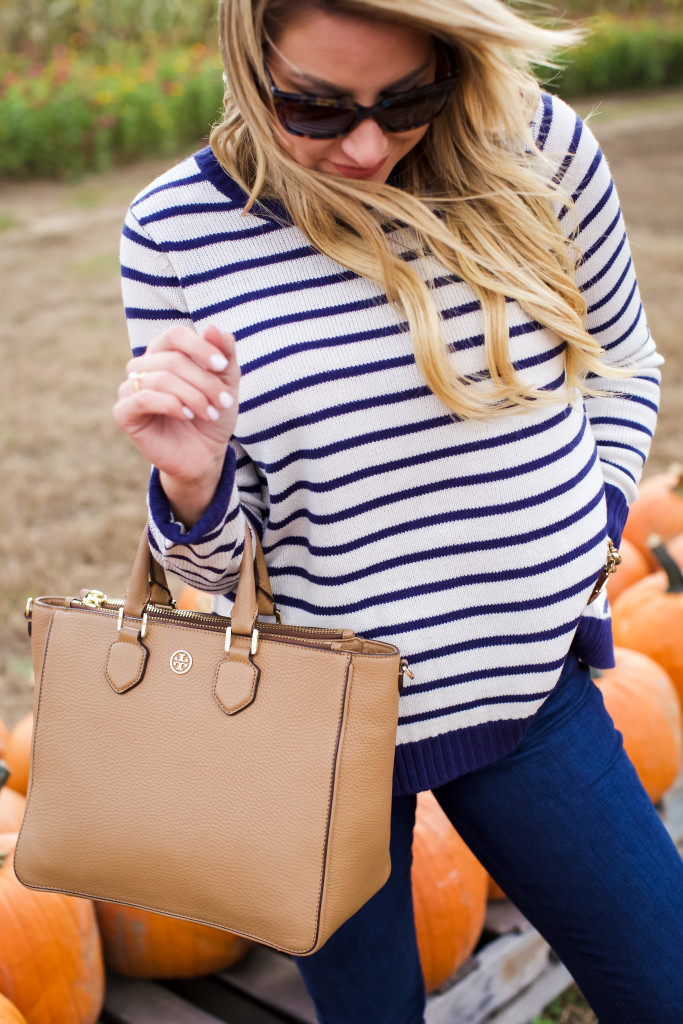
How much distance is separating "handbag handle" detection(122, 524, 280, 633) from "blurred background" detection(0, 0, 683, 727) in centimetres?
71

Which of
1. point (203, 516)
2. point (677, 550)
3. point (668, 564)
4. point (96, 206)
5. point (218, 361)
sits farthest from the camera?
point (96, 206)

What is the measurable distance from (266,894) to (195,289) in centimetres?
70

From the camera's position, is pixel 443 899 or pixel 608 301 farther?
pixel 443 899

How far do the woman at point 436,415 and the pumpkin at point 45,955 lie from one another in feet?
2.54

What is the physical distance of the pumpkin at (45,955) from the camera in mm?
1599

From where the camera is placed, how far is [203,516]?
1.06 metres

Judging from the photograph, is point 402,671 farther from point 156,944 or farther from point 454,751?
point 156,944

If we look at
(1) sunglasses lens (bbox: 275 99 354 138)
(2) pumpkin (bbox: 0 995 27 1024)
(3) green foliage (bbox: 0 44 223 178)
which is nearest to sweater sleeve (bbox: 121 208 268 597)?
(1) sunglasses lens (bbox: 275 99 354 138)

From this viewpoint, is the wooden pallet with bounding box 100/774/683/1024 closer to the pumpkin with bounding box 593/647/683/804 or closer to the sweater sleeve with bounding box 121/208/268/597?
the pumpkin with bounding box 593/647/683/804

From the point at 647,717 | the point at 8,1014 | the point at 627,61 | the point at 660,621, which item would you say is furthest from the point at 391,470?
the point at 627,61

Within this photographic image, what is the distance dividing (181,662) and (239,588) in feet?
0.35

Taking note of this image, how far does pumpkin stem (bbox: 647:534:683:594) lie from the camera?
2363 mm

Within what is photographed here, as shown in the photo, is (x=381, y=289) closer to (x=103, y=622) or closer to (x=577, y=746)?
(x=103, y=622)

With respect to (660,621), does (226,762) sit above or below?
above
